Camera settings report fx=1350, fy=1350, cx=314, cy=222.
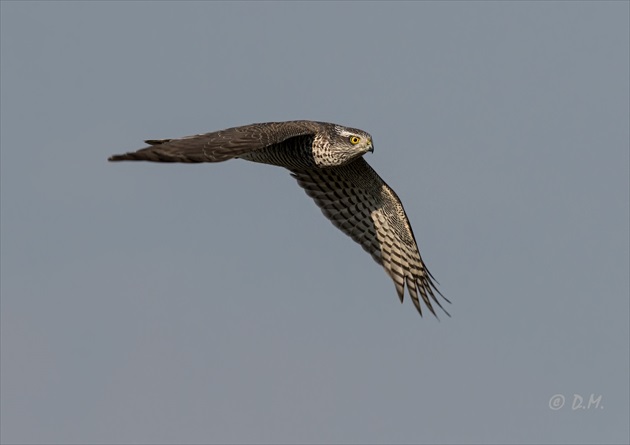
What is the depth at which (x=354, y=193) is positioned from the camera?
900 inches

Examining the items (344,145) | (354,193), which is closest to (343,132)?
(344,145)

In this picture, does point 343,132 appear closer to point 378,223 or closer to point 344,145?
point 344,145

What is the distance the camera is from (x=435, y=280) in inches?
909

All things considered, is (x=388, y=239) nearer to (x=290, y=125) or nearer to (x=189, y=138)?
(x=290, y=125)

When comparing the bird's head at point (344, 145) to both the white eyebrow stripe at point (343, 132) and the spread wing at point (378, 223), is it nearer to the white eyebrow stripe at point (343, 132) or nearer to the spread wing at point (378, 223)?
the white eyebrow stripe at point (343, 132)

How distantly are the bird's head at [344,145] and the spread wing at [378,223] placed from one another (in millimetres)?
2212

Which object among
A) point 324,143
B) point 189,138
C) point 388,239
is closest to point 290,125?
point 324,143

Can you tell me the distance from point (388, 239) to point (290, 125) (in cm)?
386

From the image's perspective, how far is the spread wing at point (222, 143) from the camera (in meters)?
16.7

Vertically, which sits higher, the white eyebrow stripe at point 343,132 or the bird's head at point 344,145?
the white eyebrow stripe at point 343,132

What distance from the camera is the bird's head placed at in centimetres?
2027

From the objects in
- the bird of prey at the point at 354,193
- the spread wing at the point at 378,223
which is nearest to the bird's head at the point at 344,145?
the bird of prey at the point at 354,193

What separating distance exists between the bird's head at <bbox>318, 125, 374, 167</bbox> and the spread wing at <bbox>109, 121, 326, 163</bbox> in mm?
283

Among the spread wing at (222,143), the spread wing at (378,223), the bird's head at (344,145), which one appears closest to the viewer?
the spread wing at (222,143)
